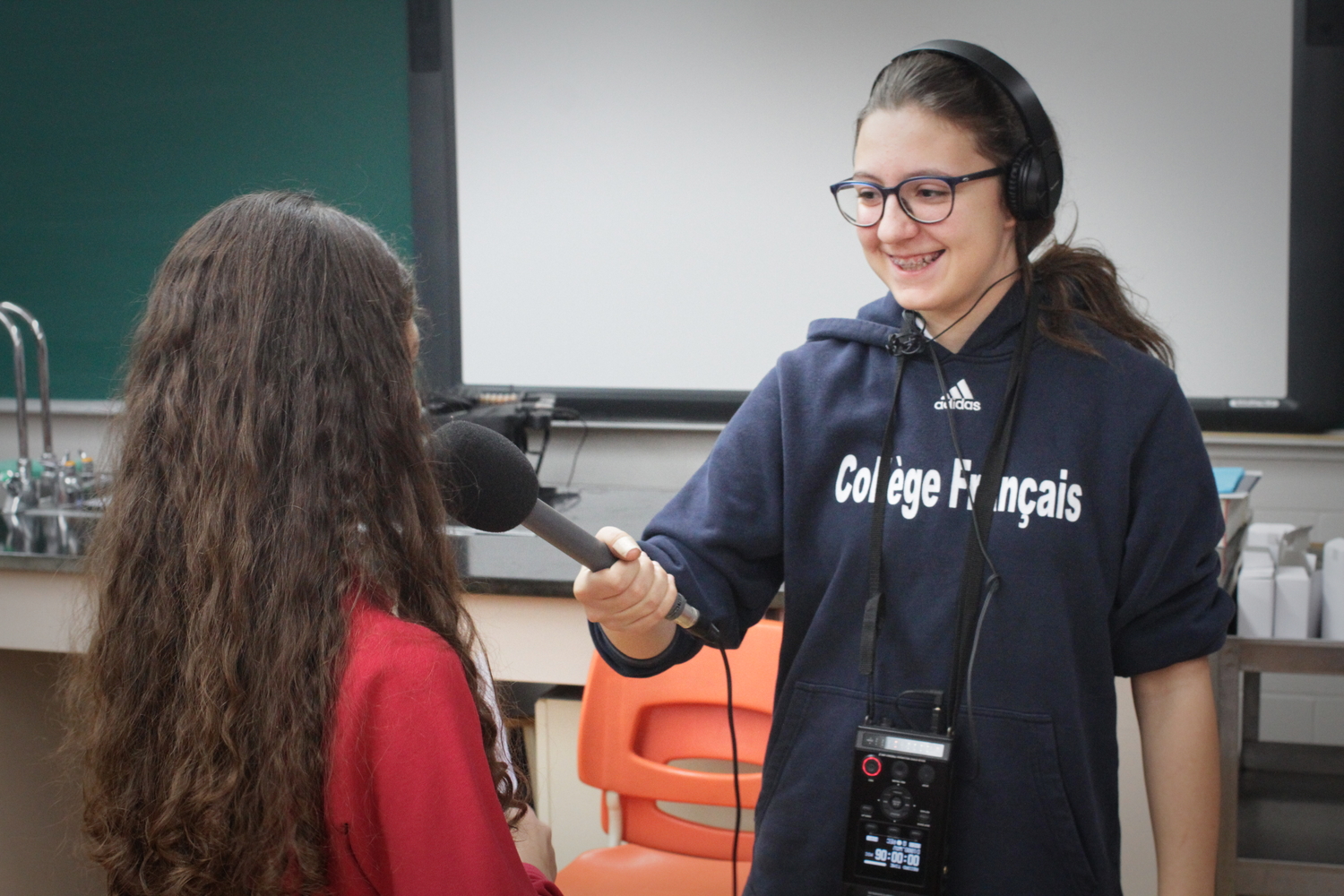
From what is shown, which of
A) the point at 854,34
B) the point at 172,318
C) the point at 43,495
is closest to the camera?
the point at 172,318

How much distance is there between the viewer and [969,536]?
39.1 inches

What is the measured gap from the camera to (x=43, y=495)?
2.53m

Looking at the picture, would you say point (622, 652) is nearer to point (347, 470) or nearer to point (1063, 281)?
point (347, 470)

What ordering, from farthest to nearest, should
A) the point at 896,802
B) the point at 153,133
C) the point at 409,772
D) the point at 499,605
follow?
the point at 153,133
the point at 499,605
the point at 896,802
the point at 409,772

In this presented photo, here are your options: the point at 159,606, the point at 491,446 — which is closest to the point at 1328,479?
the point at 491,446

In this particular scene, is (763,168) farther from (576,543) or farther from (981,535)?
(576,543)

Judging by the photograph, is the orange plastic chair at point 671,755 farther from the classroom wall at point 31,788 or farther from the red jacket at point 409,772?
the classroom wall at point 31,788

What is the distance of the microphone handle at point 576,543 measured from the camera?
2.51 ft

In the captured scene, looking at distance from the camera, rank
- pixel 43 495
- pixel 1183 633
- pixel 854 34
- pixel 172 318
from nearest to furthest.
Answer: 1. pixel 172 318
2. pixel 1183 633
3. pixel 43 495
4. pixel 854 34

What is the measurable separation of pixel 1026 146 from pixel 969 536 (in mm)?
357

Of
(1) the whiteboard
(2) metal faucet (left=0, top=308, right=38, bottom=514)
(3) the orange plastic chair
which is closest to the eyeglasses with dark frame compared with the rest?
(3) the orange plastic chair

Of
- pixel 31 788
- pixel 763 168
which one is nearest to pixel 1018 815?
pixel 31 788

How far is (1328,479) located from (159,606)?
8.79ft

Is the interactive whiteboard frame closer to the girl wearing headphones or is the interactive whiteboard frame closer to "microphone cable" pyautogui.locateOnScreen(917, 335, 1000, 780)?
the girl wearing headphones
